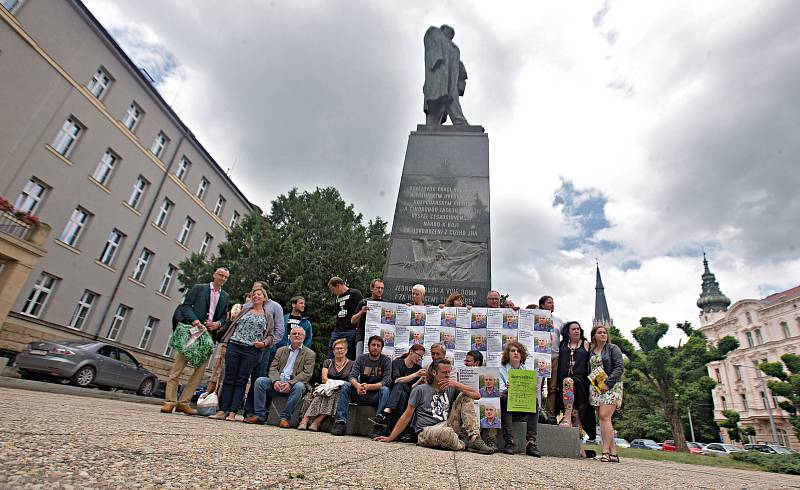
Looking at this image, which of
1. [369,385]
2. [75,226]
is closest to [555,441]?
[369,385]

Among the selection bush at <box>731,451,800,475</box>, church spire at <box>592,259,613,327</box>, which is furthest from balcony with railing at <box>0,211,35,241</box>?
church spire at <box>592,259,613,327</box>

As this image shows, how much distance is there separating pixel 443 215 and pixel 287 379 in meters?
4.34

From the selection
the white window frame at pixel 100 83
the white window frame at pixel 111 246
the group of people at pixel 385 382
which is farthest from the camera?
the white window frame at pixel 111 246

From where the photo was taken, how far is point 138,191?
2344cm

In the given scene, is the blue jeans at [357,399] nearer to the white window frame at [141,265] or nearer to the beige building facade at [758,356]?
the white window frame at [141,265]

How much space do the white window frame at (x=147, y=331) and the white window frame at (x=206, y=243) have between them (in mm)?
5825

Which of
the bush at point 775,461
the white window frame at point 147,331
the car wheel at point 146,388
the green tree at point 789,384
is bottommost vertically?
the car wheel at point 146,388

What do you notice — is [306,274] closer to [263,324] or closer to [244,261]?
[244,261]

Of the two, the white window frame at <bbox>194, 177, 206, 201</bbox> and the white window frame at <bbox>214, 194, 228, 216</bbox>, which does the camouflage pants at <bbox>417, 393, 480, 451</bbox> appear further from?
the white window frame at <bbox>214, 194, 228, 216</bbox>

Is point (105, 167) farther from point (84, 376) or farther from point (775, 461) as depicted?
point (775, 461)

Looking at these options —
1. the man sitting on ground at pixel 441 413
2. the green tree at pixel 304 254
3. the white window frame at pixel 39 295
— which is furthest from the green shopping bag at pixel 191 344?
the white window frame at pixel 39 295

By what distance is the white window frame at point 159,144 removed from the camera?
24239 millimetres

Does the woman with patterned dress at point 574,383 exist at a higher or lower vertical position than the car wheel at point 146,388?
higher

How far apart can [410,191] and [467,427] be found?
5.24 metres
